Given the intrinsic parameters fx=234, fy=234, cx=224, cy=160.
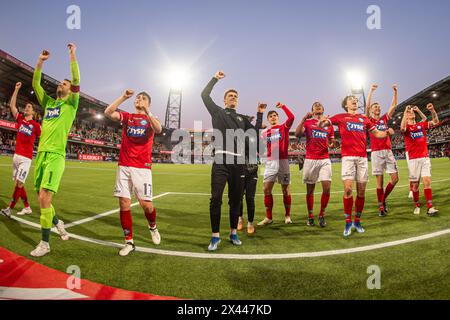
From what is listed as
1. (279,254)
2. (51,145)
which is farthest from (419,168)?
(51,145)

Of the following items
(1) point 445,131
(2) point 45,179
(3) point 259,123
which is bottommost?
(2) point 45,179

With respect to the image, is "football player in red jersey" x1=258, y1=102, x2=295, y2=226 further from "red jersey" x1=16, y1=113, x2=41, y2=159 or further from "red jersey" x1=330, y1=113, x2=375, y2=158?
"red jersey" x1=16, y1=113, x2=41, y2=159

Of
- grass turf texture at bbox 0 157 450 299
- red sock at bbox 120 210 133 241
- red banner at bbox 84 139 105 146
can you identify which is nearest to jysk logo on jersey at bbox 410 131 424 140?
grass turf texture at bbox 0 157 450 299

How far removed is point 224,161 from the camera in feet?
11.7

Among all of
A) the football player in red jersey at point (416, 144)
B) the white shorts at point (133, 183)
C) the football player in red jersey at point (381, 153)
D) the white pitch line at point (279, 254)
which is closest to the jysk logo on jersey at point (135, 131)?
the white shorts at point (133, 183)

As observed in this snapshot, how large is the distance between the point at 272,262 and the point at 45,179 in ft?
10.9

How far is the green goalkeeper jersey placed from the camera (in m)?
3.48

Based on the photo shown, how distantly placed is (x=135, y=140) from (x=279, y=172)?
3078 millimetres

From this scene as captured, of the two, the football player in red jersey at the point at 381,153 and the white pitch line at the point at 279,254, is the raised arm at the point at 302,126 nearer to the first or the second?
the football player in red jersey at the point at 381,153

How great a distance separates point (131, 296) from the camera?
2.22 m

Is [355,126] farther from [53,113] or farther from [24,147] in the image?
[24,147]
